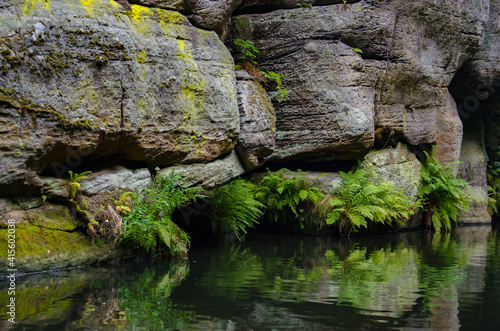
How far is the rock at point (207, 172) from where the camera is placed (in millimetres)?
9234

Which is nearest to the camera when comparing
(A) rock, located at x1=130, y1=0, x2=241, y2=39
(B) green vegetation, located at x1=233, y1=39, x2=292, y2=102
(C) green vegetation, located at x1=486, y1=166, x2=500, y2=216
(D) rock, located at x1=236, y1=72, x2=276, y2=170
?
(A) rock, located at x1=130, y1=0, x2=241, y2=39

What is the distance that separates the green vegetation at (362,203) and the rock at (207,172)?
279cm

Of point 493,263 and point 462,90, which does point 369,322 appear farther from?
point 462,90

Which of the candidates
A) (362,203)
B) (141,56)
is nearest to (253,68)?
(141,56)

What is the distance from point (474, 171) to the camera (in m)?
16.0

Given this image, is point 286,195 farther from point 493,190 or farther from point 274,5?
point 493,190

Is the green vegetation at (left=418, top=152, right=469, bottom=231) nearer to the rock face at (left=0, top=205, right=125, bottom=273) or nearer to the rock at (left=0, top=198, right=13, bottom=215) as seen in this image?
the rock face at (left=0, top=205, right=125, bottom=273)

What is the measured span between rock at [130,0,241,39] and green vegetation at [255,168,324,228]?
388 centimetres

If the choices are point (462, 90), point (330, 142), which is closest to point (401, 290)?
point (330, 142)

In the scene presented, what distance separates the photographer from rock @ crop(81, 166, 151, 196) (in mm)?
7998

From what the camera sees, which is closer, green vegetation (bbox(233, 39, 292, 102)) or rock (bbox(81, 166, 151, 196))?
rock (bbox(81, 166, 151, 196))

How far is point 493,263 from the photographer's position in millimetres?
8016

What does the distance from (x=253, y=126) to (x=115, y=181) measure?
3545 mm

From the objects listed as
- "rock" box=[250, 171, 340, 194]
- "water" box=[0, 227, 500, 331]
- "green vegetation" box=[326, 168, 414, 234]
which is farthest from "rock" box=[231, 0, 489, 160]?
"water" box=[0, 227, 500, 331]
